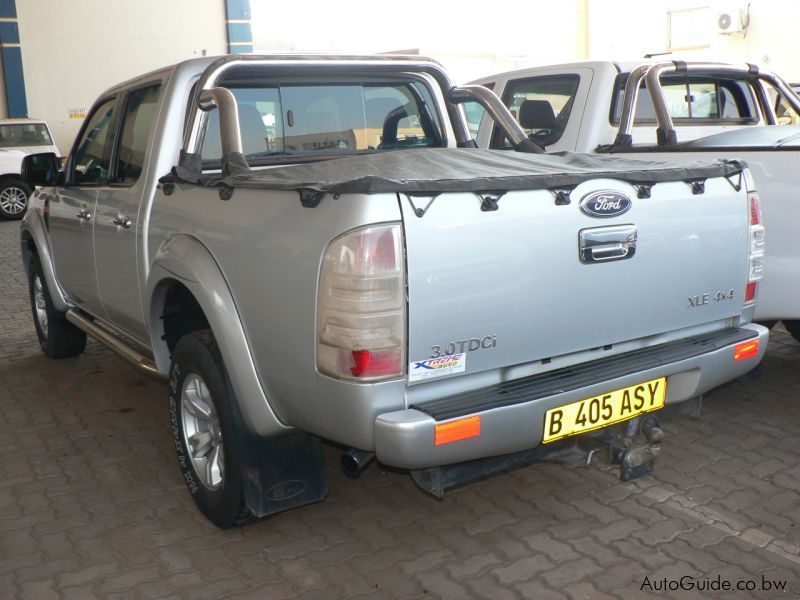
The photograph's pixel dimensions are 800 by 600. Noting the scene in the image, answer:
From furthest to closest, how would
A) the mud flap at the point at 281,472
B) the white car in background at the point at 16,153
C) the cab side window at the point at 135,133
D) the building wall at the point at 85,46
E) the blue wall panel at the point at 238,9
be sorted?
the blue wall panel at the point at 238,9 < the building wall at the point at 85,46 < the white car in background at the point at 16,153 < the cab side window at the point at 135,133 < the mud flap at the point at 281,472

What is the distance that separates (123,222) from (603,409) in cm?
236

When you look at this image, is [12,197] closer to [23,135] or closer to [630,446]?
[23,135]

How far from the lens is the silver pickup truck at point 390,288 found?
8.50 feet

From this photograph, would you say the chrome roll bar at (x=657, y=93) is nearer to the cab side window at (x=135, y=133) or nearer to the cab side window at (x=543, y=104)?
the cab side window at (x=543, y=104)

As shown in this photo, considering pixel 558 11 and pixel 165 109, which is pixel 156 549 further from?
pixel 558 11

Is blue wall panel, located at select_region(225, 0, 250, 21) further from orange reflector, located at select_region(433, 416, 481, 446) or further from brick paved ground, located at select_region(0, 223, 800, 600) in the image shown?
orange reflector, located at select_region(433, 416, 481, 446)

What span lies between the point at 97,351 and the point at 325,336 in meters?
4.28

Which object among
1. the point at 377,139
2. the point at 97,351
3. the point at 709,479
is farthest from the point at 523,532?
the point at 97,351

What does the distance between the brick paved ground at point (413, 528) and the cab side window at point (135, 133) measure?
54.9 inches

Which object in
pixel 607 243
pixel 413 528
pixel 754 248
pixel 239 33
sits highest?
pixel 239 33

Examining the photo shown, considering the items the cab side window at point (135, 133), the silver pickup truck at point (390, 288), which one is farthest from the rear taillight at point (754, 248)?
the cab side window at point (135, 133)

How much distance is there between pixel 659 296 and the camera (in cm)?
312

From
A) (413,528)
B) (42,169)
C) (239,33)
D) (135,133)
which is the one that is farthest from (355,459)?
(239,33)

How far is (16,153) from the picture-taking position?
15.5 m
